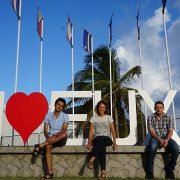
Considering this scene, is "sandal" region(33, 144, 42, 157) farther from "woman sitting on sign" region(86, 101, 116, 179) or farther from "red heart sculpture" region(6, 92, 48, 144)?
"red heart sculpture" region(6, 92, 48, 144)

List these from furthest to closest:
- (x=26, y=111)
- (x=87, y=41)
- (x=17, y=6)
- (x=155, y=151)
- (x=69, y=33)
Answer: (x=87, y=41)
(x=69, y=33)
(x=17, y=6)
(x=26, y=111)
(x=155, y=151)

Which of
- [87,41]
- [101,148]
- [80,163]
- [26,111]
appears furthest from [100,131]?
[87,41]

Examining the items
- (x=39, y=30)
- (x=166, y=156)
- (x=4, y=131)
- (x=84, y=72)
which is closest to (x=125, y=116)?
(x=84, y=72)

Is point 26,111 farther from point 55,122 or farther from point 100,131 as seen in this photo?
point 100,131

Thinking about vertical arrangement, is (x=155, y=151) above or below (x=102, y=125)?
below

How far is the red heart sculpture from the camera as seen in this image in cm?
728

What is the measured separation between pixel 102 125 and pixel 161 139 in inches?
50.0

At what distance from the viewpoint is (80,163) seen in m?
6.50

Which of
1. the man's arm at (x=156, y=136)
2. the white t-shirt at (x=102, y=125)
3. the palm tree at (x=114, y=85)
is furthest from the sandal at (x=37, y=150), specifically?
the palm tree at (x=114, y=85)

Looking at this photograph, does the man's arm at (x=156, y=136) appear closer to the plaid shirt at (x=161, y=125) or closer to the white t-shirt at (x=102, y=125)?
the plaid shirt at (x=161, y=125)

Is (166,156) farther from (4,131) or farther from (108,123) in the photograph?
(4,131)

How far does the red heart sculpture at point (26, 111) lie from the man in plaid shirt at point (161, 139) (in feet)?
8.82

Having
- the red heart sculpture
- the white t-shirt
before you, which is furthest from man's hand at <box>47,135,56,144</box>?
the red heart sculpture

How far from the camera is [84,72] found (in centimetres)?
1986
